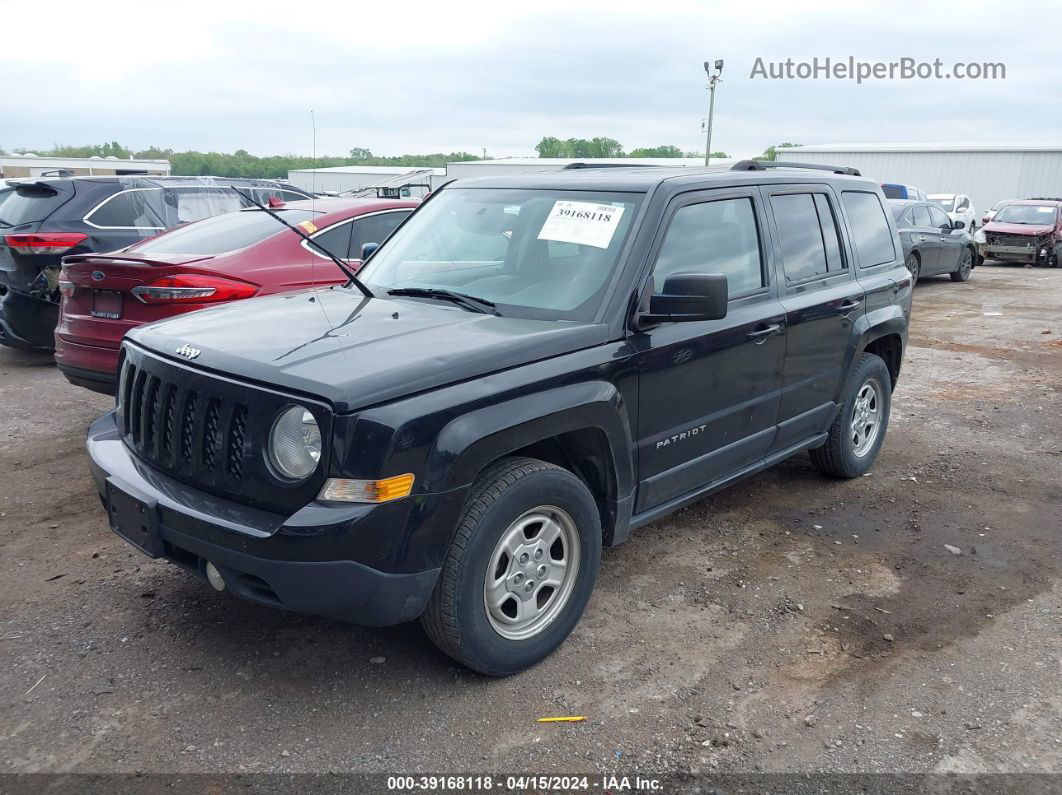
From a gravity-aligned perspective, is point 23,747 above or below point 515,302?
below

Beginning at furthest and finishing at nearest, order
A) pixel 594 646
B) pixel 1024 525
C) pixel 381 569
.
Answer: pixel 1024 525
pixel 594 646
pixel 381 569

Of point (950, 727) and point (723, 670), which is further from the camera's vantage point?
point (723, 670)

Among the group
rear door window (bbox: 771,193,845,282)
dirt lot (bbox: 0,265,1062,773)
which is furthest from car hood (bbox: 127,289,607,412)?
rear door window (bbox: 771,193,845,282)

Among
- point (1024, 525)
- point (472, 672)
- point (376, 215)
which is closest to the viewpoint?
point (472, 672)

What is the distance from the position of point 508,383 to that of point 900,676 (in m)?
1.94

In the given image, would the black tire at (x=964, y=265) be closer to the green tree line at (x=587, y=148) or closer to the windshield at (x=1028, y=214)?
the windshield at (x=1028, y=214)

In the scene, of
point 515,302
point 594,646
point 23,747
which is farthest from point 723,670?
point 23,747

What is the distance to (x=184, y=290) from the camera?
18.4ft

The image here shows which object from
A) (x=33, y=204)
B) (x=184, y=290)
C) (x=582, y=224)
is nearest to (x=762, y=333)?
(x=582, y=224)

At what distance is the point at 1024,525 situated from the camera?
5.00 metres

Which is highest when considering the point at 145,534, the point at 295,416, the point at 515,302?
the point at 515,302

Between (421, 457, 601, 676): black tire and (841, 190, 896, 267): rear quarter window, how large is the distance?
288 cm

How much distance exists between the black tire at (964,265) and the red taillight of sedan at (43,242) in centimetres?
1611

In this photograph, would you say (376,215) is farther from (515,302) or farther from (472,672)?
(472,672)
